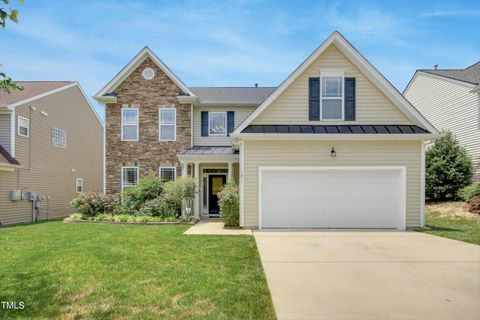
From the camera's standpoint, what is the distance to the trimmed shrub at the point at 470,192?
14859 millimetres

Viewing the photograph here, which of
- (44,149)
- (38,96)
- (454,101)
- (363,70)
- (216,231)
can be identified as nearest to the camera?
(216,231)

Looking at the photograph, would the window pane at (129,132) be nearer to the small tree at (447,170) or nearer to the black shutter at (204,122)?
the black shutter at (204,122)

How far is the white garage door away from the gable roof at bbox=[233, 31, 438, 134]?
2046 millimetres

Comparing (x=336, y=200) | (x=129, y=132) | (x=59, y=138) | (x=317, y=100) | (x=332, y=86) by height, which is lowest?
(x=336, y=200)

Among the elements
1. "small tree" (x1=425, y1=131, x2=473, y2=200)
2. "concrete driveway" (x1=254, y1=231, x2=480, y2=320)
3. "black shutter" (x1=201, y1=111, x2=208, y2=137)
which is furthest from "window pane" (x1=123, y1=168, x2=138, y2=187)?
"small tree" (x1=425, y1=131, x2=473, y2=200)

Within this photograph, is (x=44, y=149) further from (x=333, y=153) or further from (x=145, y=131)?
(x=333, y=153)

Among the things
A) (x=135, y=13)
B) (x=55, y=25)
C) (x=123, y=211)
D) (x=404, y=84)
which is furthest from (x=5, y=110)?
(x=404, y=84)

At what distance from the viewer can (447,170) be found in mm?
16547

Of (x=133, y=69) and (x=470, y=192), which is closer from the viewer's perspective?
(x=470, y=192)

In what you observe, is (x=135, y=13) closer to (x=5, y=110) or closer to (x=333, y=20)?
(x=333, y=20)

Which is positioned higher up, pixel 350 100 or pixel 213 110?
pixel 213 110

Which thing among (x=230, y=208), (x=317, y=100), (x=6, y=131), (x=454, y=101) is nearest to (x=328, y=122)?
(x=317, y=100)

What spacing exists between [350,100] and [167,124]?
8.61 metres

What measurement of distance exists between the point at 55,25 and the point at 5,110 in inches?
219
